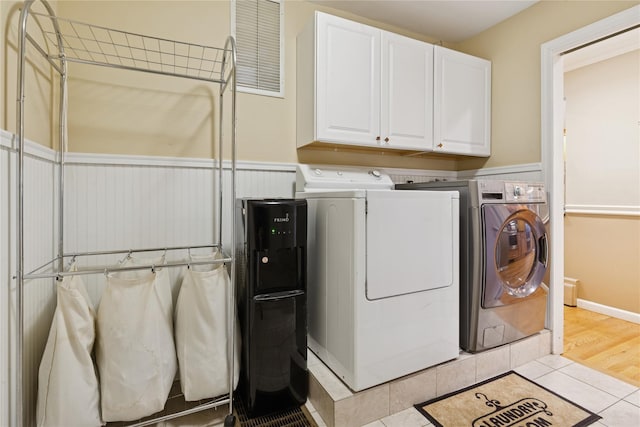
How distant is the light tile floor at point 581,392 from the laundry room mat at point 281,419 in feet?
0.13

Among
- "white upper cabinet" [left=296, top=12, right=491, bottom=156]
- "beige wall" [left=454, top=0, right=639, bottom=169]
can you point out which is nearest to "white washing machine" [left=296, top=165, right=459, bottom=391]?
"white upper cabinet" [left=296, top=12, right=491, bottom=156]

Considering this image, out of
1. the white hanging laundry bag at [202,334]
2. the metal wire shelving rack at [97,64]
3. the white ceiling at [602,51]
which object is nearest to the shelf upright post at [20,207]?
the metal wire shelving rack at [97,64]

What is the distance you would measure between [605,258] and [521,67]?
203cm

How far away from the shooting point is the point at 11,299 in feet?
3.86

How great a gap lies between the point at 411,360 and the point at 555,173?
64.8 inches

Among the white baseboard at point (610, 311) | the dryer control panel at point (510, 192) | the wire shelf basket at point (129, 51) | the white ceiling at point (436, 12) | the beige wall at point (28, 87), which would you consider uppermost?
the white ceiling at point (436, 12)

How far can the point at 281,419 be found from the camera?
1506mm

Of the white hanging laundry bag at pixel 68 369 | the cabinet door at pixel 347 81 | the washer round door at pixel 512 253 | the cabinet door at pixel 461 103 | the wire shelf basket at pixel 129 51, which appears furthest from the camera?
the cabinet door at pixel 461 103

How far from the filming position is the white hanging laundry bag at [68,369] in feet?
4.11

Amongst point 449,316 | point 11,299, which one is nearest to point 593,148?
point 449,316

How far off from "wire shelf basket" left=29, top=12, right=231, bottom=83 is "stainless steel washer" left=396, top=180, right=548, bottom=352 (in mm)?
1623

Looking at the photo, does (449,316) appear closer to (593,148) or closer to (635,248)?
(635,248)

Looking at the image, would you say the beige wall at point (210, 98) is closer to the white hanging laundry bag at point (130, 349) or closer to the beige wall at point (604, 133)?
the white hanging laundry bag at point (130, 349)

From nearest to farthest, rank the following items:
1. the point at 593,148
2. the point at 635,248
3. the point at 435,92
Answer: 1. the point at 435,92
2. the point at 635,248
3. the point at 593,148
